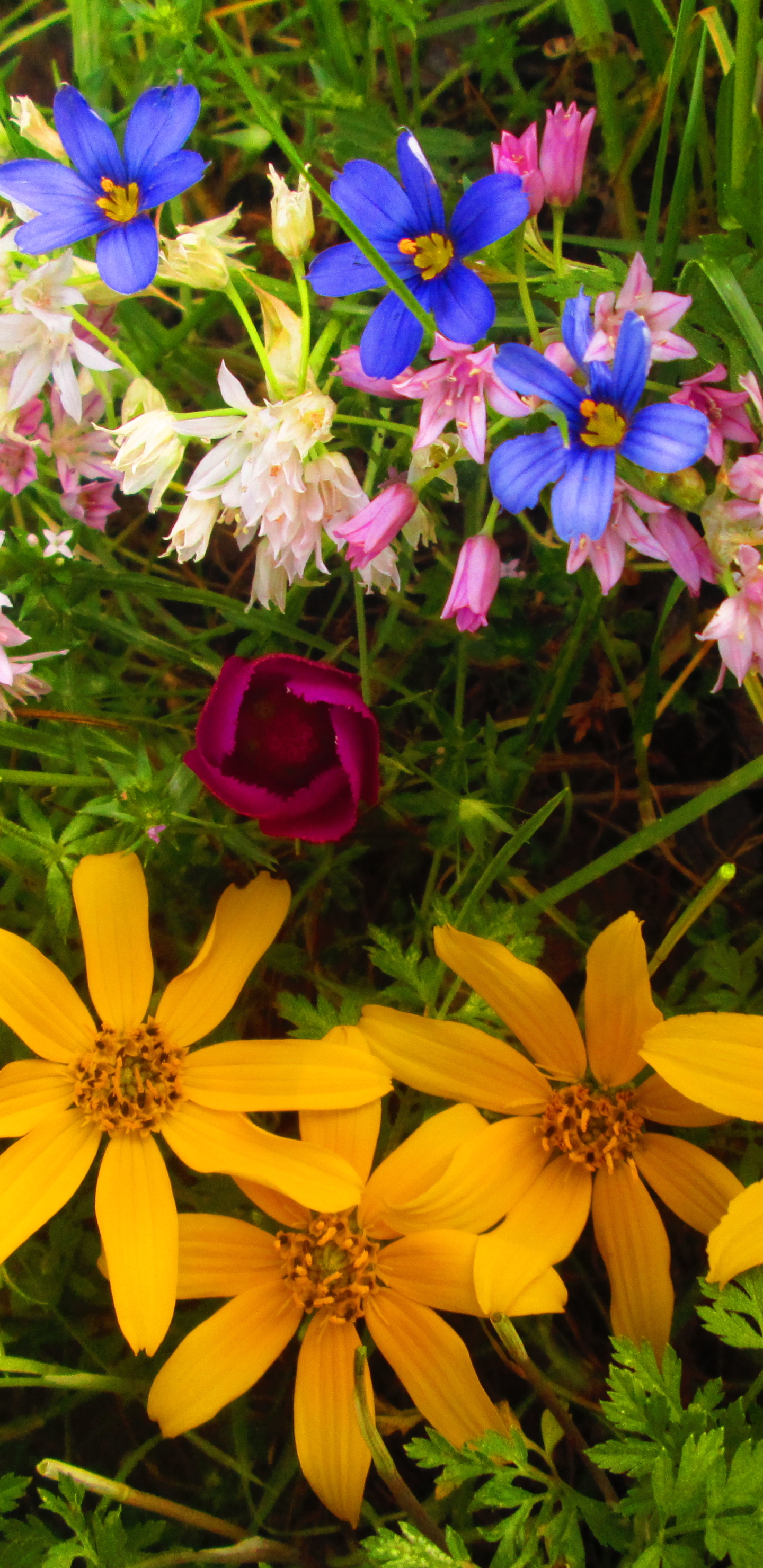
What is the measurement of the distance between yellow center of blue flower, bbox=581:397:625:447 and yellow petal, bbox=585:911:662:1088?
1.21 feet

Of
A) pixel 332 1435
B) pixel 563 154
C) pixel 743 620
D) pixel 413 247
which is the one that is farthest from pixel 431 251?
pixel 332 1435

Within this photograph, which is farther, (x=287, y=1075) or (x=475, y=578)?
(x=287, y=1075)

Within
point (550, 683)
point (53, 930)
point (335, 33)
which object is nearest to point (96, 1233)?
point (53, 930)

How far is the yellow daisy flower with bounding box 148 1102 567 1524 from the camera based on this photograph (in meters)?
0.92

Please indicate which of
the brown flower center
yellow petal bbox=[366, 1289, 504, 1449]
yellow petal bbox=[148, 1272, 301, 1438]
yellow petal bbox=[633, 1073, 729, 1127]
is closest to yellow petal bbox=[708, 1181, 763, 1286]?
yellow petal bbox=[633, 1073, 729, 1127]

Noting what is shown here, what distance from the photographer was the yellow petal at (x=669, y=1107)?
0.95 meters

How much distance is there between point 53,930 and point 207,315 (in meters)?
0.62

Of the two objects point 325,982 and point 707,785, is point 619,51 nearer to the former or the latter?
point 707,785

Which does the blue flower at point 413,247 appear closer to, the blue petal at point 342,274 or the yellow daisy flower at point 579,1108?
the blue petal at point 342,274

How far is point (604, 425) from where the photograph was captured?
758 mm

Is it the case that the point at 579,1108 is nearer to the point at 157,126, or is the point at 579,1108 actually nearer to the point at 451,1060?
the point at 451,1060

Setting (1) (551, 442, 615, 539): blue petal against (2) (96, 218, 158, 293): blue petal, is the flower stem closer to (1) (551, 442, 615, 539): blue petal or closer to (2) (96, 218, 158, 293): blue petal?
(1) (551, 442, 615, 539): blue petal

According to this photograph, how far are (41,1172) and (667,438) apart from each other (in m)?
0.76

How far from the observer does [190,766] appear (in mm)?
925
